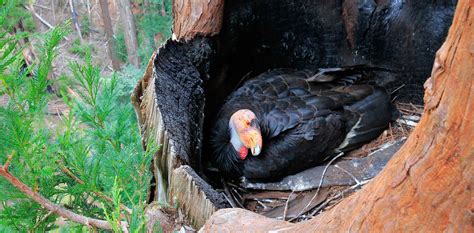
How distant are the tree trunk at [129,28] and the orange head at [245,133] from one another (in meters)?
3.83

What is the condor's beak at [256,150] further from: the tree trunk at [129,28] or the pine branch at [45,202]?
the tree trunk at [129,28]

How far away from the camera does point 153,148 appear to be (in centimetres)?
146

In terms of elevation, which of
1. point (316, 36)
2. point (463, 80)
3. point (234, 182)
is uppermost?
point (463, 80)

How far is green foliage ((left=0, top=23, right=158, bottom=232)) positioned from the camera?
4.37 ft

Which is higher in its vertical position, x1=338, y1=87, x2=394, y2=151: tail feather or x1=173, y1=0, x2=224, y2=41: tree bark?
x1=173, y1=0, x2=224, y2=41: tree bark

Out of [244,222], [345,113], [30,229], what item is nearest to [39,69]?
[30,229]

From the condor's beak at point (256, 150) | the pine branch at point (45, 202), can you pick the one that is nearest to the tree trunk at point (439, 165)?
the pine branch at point (45, 202)

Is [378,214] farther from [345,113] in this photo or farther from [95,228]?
[345,113]

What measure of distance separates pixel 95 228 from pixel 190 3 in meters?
1.03

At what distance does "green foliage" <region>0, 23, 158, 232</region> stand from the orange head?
0.60 metres

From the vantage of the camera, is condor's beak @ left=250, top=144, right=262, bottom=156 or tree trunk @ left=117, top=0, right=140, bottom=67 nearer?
condor's beak @ left=250, top=144, right=262, bottom=156

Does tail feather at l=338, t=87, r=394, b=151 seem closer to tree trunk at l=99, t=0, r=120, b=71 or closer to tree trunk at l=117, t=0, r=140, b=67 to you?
tree trunk at l=117, t=0, r=140, b=67

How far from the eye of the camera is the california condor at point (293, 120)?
6.97 feet

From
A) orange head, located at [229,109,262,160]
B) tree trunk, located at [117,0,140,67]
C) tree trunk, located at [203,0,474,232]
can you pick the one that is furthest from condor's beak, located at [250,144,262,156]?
tree trunk, located at [117,0,140,67]
